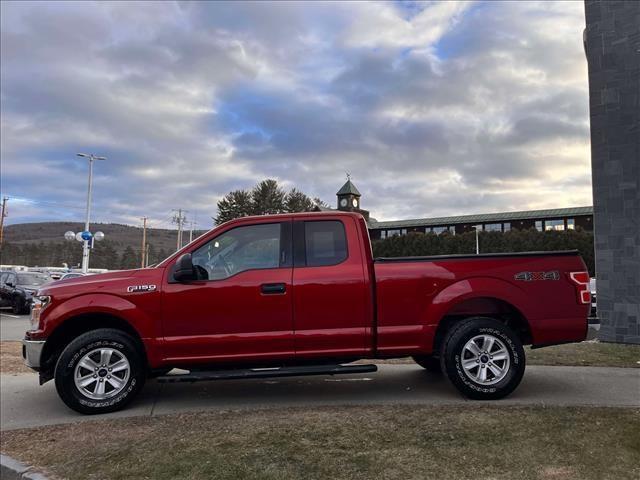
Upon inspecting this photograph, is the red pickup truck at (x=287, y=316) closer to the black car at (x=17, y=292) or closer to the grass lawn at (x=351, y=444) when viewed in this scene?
the grass lawn at (x=351, y=444)

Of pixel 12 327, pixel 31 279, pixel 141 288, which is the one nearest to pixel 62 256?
pixel 31 279

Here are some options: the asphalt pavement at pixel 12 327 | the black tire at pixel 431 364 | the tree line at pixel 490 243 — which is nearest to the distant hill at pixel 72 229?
the tree line at pixel 490 243

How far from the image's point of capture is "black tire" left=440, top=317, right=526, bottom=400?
5.26 metres

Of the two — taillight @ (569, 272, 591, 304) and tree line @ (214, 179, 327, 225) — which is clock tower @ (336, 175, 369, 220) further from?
taillight @ (569, 272, 591, 304)

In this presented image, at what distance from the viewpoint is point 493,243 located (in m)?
58.1

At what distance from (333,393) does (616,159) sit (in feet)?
24.5

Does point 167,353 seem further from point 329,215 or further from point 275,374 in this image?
point 329,215

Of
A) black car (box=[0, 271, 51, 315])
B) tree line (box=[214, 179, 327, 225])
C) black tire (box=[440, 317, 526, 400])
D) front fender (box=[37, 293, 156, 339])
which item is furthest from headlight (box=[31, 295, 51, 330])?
tree line (box=[214, 179, 327, 225])

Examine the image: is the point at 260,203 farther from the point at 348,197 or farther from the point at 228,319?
the point at 228,319

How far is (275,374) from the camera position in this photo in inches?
205

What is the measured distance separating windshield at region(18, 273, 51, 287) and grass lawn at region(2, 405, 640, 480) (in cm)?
1788

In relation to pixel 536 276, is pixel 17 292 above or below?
below

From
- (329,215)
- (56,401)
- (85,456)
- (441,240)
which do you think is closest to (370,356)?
(329,215)

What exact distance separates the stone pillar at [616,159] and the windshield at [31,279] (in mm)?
19719
